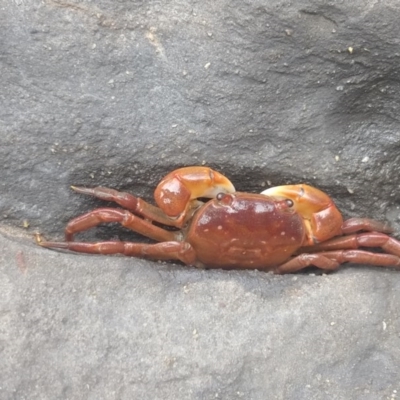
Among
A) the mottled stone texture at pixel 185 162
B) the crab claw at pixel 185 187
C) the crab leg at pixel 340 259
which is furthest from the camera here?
the crab leg at pixel 340 259

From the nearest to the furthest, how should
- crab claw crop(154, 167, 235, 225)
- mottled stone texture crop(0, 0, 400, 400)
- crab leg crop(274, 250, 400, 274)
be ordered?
mottled stone texture crop(0, 0, 400, 400) < crab claw crop(154, 167, 235, 225) < crab leg crop(274, 250, 400, 274)

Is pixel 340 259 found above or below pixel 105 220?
below

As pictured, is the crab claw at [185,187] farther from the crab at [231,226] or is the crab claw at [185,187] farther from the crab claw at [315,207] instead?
the crab claw at [315,207]

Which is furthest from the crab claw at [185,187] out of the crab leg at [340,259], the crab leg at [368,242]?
the crab leg at [368,242]

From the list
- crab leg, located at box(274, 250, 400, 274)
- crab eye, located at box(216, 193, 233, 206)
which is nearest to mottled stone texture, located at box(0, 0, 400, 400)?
crab leg, located at box(274, 250, 400, 274)

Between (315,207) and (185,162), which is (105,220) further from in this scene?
(315,207)

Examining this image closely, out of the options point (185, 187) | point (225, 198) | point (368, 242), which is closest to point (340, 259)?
point (368, 242)

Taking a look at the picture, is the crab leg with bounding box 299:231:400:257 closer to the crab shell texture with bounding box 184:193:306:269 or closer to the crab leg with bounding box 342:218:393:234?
the crab leg with bounding box 342:218:393:234
